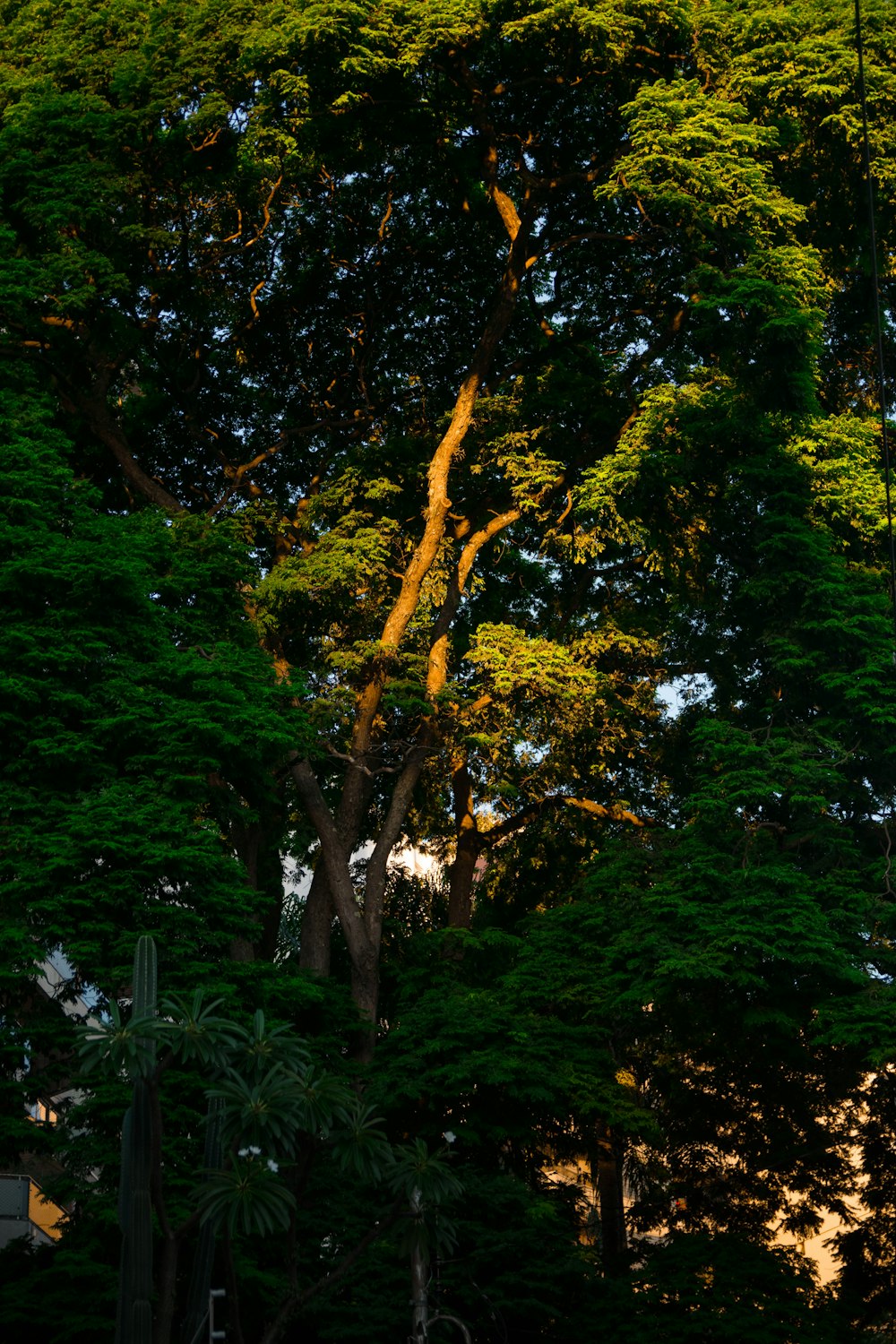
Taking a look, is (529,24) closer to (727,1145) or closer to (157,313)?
(157,313)

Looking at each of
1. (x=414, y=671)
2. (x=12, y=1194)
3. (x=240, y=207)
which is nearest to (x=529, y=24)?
(x=240, y=207)

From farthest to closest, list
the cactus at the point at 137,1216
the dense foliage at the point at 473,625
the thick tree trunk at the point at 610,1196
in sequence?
1. the thick tree trunk at the point at 610,1196
2. the dense foliage at the point at 473,625
3. the cactus at the point at 137,1216

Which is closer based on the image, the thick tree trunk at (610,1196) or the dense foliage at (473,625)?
the dense foliage at (473,625)

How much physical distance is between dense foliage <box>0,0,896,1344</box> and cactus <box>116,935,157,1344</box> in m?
3.96

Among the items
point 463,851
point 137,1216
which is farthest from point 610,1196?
point 137,1216

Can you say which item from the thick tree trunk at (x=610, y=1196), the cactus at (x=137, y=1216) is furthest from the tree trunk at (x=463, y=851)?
the cactus at (x=137, y=1216)

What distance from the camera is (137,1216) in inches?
397

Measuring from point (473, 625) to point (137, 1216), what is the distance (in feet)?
52.3

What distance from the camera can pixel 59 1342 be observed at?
14.4 metres

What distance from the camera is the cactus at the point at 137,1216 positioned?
998cm

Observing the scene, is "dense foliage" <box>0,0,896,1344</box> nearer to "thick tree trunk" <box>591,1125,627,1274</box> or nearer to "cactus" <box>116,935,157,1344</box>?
"thick tree trunk" <box>591,1125,627,1274</box>

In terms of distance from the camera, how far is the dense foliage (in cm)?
1627

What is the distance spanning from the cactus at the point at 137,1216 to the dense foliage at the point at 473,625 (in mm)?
3961

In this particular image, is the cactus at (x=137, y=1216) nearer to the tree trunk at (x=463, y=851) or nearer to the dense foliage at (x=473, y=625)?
the dense foliage at (x=473, y=625)
